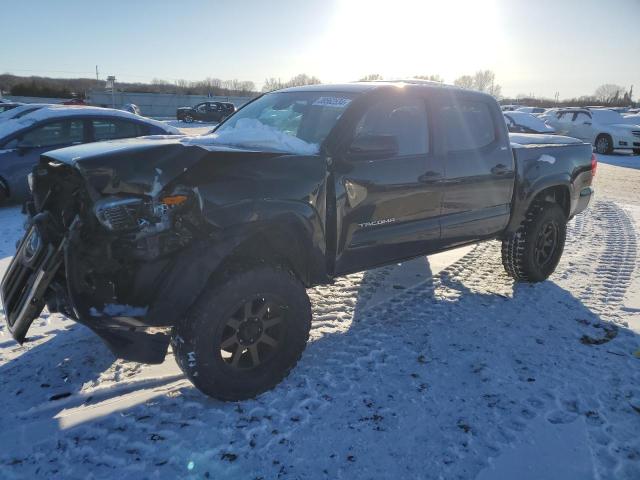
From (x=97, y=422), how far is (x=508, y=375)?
8.38 feet

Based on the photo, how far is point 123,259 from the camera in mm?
2531

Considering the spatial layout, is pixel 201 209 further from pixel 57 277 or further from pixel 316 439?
pixel 316 439

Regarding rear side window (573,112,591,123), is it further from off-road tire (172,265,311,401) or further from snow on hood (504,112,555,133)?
off-road tire (172,265,311,401)

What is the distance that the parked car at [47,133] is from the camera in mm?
7227

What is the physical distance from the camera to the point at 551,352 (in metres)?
3.61

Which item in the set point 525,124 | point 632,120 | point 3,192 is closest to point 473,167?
point 3,192

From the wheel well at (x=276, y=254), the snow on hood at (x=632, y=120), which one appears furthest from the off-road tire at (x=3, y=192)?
the snow on hood at (x=632, y=120)

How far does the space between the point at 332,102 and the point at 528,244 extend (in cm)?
253

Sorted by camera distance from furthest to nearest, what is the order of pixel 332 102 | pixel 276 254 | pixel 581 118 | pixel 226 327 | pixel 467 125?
1. pixel 581 118
2. pixel 467 125
3. pixel 332 102
4. pixel 276 254
5. pixel 226 327

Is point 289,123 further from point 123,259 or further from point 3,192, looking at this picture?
point 3,192

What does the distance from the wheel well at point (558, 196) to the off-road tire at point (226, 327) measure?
3102 millimetres

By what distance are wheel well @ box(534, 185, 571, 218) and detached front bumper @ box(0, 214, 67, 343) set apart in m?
4.29

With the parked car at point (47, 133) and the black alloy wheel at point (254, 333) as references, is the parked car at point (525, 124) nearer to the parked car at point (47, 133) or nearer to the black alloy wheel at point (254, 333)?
the parked car at point (47, 133)

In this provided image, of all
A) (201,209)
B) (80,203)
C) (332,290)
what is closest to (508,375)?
(332,290)
